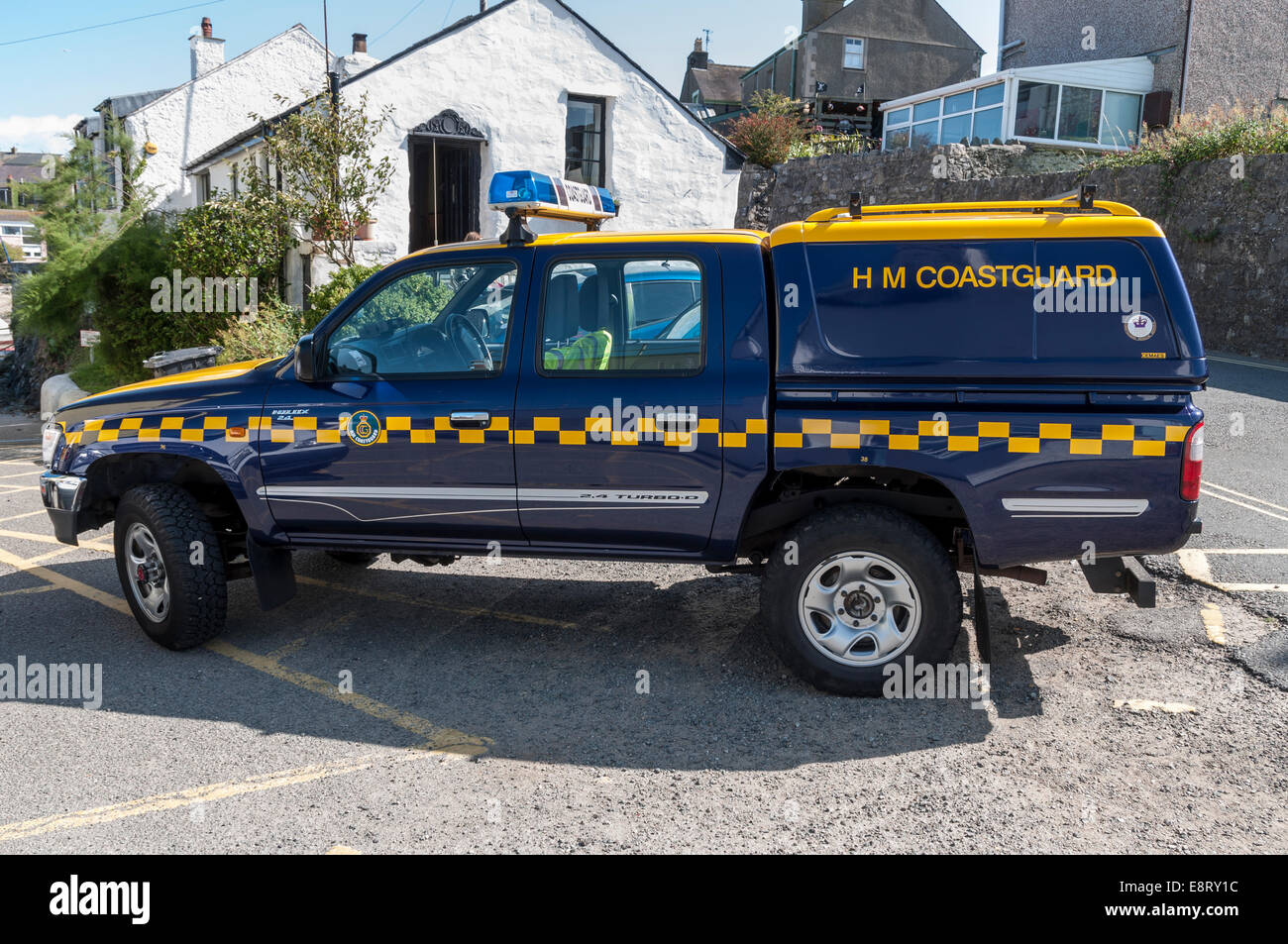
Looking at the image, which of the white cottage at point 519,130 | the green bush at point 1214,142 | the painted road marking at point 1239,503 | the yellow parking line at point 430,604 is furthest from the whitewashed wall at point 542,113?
the painted road marking at point 1239,503

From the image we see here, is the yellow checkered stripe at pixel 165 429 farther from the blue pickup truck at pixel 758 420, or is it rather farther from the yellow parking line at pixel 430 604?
the yellow parking line at pixel 430 604

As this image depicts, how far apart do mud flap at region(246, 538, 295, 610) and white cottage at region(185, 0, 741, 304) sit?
11248mm

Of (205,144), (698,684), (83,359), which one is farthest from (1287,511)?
(205,144)

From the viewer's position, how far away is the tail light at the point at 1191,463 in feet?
14.1

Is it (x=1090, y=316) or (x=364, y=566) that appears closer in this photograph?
(x=1090, y=316)

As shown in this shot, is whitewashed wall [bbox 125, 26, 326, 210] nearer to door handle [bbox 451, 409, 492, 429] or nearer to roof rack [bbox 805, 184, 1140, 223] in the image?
door handle [bbox 451, 409, 492, 429]

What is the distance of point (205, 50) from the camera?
2689 cm

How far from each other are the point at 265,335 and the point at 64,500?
8.17 metres

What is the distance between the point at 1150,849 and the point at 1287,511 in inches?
207

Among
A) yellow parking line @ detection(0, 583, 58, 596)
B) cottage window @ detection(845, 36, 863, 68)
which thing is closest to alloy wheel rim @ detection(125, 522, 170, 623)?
yellow parking line @ detection(0, 583, 58, 596)

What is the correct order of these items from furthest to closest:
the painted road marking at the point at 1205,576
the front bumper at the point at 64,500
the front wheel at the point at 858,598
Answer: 1. the painted road marking at the point at 1205,576
2. the front bumper at the point at 64,500
3. the front wheel at the point at 858,598

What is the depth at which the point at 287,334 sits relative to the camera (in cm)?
1361

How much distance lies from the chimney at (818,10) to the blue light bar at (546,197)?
36.3 m

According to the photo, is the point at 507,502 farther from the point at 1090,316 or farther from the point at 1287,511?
the point at 1287,511
